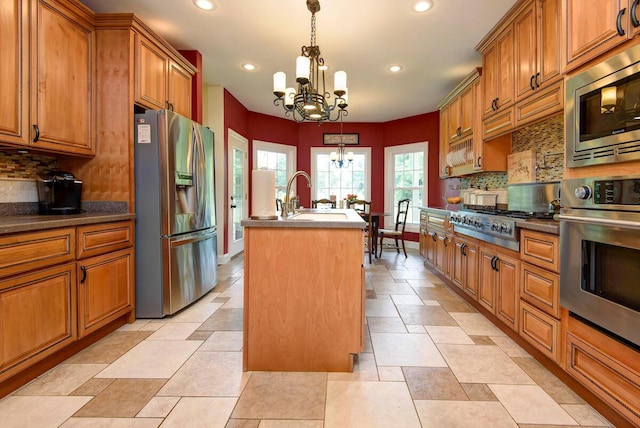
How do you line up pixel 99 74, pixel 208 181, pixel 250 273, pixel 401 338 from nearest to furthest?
pixel 250 273
pixel 401 338
pixel 99 74
pixel 208 181

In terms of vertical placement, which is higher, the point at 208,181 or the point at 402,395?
the point at 208,181

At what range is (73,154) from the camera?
2.36 meters

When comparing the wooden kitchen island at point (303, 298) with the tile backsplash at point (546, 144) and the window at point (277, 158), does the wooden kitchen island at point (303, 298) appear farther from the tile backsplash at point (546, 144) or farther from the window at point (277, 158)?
the window at point (277, 158)

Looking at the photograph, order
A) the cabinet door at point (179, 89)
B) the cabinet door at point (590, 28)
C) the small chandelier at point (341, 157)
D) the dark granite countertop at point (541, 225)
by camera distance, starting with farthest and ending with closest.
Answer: the small chandelier at point (341, 157)
the cabinet door at point (179, 89)
the dark granite countertop at point (541, 225)
the cabinet door at point (590, 28)

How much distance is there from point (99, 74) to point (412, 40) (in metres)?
2.86

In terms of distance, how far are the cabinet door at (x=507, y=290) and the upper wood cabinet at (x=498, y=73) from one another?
1474 mm

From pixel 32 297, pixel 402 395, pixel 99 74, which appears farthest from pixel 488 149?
pixel 32 297

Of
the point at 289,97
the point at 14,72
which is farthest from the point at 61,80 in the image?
the point at 289,97

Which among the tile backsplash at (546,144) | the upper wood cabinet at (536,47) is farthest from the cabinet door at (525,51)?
the tile backsplash at (546,144)

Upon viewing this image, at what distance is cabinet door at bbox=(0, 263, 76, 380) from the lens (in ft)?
5.14

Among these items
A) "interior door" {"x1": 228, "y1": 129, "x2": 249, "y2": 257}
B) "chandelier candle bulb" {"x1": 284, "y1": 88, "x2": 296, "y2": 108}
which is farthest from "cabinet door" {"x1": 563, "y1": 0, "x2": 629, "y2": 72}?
"interior door" {"x1": 228, "y1": 129, "x2": 249, "y2": 257}

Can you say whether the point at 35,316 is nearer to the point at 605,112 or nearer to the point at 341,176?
the point at 605,112

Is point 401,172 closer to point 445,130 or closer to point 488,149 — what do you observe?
point 445,130

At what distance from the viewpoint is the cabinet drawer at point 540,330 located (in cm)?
174
